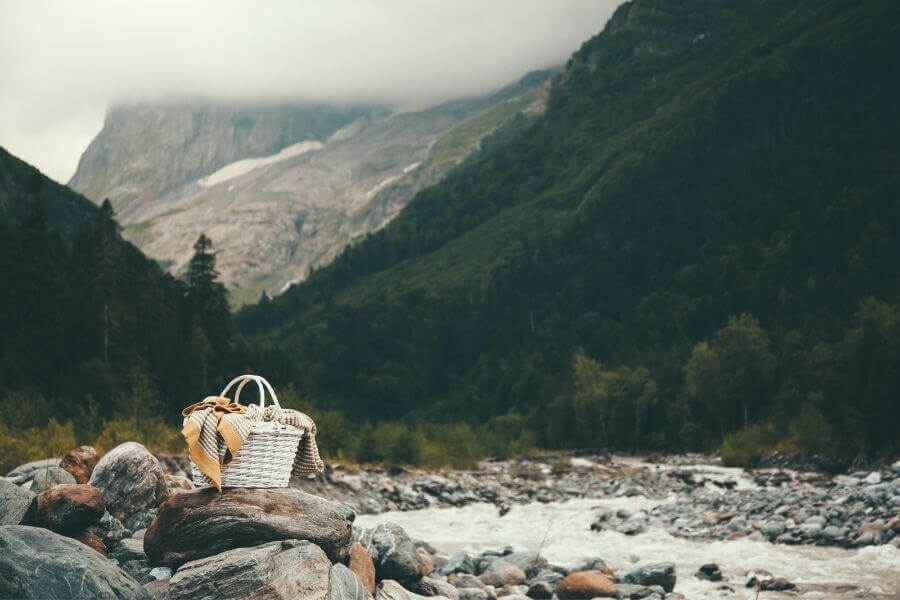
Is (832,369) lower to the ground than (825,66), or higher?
lower

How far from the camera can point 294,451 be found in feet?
40.0

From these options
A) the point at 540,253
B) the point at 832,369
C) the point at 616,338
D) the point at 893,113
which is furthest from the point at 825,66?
the point at 832,369

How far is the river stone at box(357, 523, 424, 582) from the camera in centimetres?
1545

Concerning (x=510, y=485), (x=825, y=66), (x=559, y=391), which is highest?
(x=825, y=66)

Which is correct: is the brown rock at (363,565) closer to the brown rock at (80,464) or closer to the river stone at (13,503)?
the river stone at (13,503)

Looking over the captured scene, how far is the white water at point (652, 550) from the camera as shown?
19938 mm

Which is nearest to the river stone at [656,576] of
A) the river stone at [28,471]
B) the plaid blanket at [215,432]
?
the plaid blanket at [215,432]

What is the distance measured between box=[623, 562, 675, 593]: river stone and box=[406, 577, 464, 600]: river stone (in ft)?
19.9

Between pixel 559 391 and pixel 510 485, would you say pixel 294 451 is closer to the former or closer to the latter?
pixel 510 485

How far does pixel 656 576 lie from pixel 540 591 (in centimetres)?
331

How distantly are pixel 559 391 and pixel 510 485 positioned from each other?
65417 millimetres

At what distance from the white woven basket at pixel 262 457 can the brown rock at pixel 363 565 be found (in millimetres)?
2494

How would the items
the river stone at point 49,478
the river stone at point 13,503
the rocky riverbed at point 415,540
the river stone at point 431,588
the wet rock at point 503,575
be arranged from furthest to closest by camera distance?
the wet rock at point 503,575 → the river stone at point 431,588 → the river stone at point 49,478 → the river stone at point 13,503 → the rocky riverbed at point 415,540

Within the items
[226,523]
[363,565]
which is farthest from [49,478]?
[363,565]
